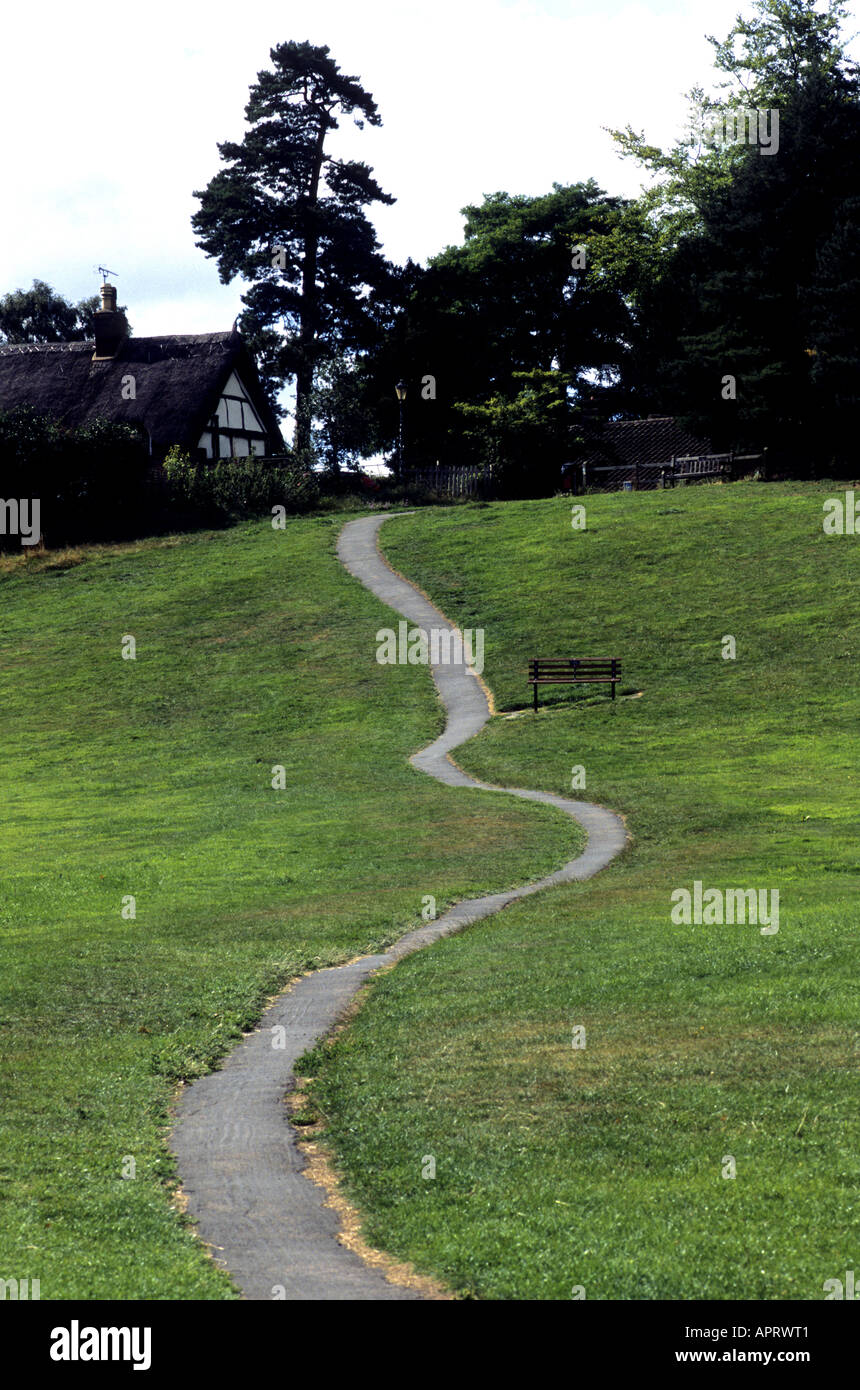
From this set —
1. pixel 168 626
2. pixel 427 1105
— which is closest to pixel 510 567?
pixel 168 626

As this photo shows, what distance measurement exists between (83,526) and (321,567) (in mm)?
17987

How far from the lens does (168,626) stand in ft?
183

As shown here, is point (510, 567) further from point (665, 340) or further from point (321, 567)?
point (665, 340)

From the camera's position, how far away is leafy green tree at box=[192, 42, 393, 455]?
86938 millimetres

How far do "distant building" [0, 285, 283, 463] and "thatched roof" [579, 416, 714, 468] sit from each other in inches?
843

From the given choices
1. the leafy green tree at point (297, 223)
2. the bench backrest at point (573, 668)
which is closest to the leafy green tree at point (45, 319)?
the leafy green tree at point (297, 223)

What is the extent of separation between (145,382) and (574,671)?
152 feet

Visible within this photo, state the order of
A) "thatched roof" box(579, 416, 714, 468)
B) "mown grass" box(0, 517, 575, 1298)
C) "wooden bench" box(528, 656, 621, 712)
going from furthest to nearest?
"thatched roof" box(579, 416, 714, 468) < "wooden bench" box(528, 656, 621, 712) < "mown grass" box(0, 517, 575, 1298)

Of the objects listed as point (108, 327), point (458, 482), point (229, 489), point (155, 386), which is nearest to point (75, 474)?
point (229, 489)

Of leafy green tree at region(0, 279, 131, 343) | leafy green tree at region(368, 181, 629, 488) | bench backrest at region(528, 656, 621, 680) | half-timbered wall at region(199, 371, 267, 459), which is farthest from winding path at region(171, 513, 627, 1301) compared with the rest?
leafy green tree at region(0, 279, 131, 343)

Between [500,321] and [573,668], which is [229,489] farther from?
[573,668]

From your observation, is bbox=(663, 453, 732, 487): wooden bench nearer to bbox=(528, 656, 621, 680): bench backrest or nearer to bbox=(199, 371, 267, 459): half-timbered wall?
bbox=(199, 371, 267, 459): half-timbered wall

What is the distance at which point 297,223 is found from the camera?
87.1 meters

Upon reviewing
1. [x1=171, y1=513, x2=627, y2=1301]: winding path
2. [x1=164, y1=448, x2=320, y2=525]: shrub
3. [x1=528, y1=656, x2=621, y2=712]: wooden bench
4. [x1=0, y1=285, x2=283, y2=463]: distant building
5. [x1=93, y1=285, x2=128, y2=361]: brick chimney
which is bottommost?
[x1=171, y1=513, x2=627, y2=1301]: winding path
